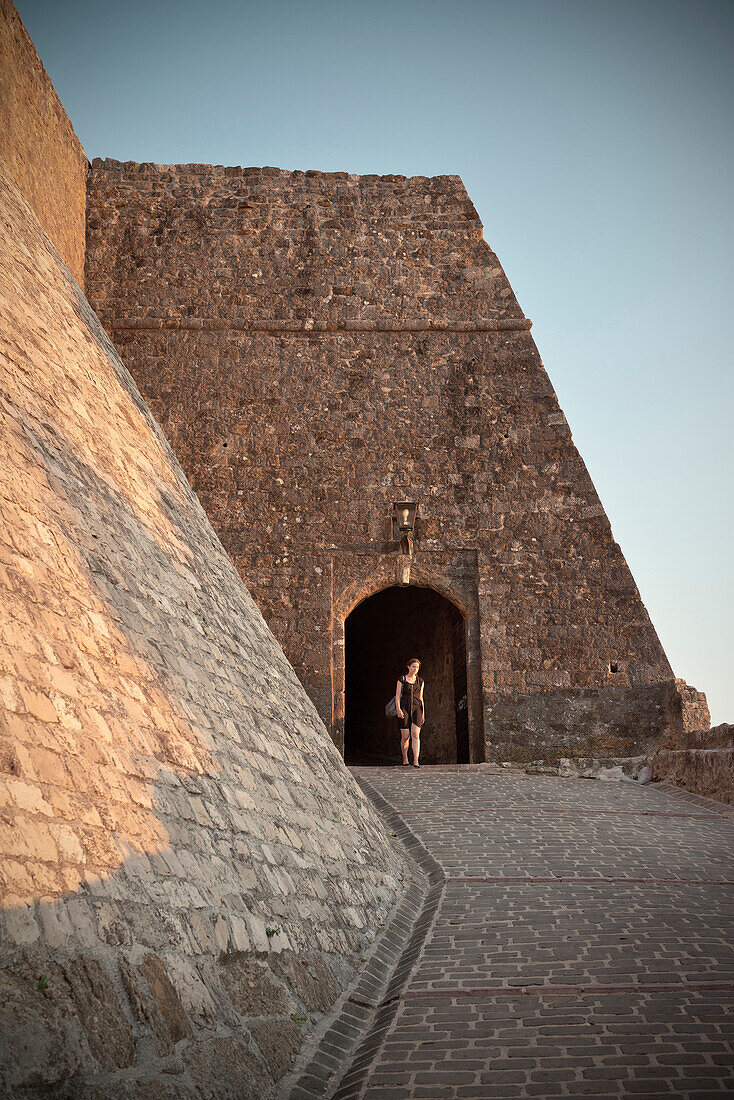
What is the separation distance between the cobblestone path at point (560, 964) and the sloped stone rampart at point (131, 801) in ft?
1.32

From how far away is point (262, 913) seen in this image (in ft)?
12.0

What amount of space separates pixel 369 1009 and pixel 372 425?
9834 mm

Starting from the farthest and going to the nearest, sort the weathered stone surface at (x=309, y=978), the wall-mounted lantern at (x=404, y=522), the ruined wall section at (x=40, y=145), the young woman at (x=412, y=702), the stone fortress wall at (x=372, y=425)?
the wall-mounted lantern at (x=404, y=522), the stone fortress wall at (x=372, y=425), the young woman at (x=412, y=702), the ruined wall section at (x=40, y=145), the weathered stone surface at (x=309, y=978)

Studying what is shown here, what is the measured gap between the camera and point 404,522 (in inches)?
496

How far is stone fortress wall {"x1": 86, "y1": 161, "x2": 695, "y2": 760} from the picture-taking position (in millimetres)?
12148

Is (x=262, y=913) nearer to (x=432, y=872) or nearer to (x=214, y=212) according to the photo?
(x=432, y=872)

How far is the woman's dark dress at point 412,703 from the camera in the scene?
465 inches

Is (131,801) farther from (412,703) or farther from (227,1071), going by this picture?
(412,703)

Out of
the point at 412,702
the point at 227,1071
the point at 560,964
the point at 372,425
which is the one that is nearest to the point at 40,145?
the point at 372,425

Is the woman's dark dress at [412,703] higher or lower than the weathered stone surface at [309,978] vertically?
higher

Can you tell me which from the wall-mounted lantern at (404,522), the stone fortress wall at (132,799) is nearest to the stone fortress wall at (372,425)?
the wall-mounted lantern at (404,522)

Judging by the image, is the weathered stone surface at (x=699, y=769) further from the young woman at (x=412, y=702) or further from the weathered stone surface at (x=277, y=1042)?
the weathered stone surface at (x=277, y=1042)

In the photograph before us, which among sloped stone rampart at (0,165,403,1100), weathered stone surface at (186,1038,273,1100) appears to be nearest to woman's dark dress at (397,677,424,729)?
sloped stone rampart at (0,165,403,1100)

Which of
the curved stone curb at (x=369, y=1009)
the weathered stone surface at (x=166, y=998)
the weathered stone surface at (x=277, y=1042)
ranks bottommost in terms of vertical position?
the curved stone curb at (x=369, y=1009)
